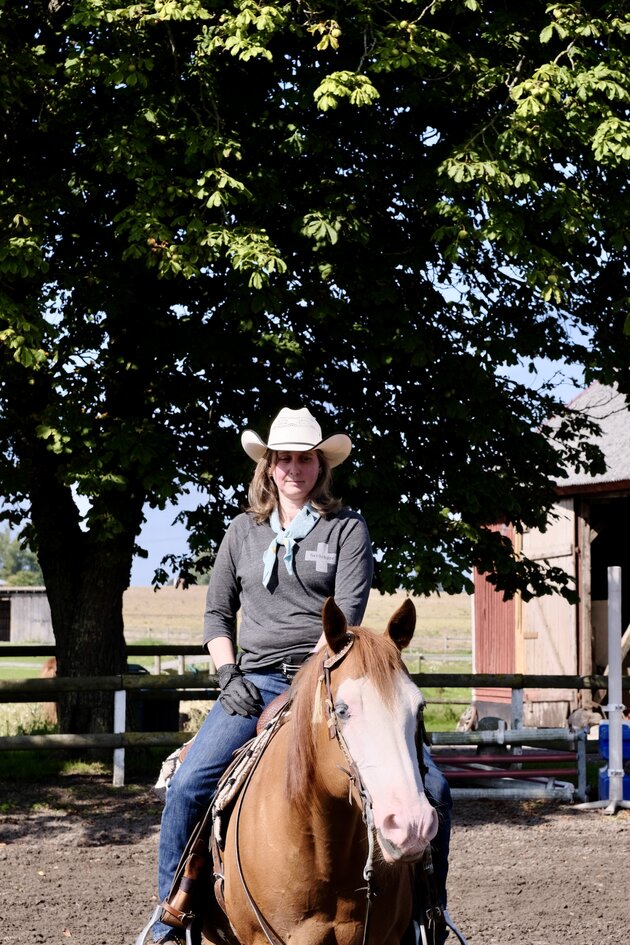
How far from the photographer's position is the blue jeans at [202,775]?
4457 millimetres

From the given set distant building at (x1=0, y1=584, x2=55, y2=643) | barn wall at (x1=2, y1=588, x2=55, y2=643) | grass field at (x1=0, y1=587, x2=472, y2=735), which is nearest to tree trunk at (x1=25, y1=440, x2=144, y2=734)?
grass field at (x1=0, y1=587, x2=472, y2=735)

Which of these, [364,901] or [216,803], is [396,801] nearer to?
[364,901]

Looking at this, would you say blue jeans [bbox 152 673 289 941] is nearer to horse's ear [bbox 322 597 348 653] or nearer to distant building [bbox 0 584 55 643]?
horse's ear [bbox 322 597 348 653]

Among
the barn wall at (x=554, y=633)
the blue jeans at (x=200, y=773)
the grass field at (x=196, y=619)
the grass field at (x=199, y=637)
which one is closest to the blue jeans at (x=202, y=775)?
the blue jeans at (x=200, y=773)

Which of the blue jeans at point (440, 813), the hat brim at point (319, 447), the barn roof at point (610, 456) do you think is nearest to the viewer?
the blue jeans at point (440, 813)

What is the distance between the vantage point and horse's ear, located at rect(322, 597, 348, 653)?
3504 millimetres

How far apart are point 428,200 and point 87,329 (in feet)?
13.2

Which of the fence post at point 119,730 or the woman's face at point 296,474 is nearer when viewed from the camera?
the woman's face at point 296,474

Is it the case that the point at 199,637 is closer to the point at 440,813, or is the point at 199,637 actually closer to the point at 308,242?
the point at 308,242

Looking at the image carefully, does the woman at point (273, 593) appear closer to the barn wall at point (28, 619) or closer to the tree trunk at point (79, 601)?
the tree trunk at point (79, 601)

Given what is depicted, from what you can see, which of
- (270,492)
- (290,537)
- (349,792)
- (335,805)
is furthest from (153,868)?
(349,792)

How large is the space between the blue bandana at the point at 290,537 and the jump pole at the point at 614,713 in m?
8.19

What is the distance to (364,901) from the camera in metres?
3.67

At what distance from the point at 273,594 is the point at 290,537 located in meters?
0.24
